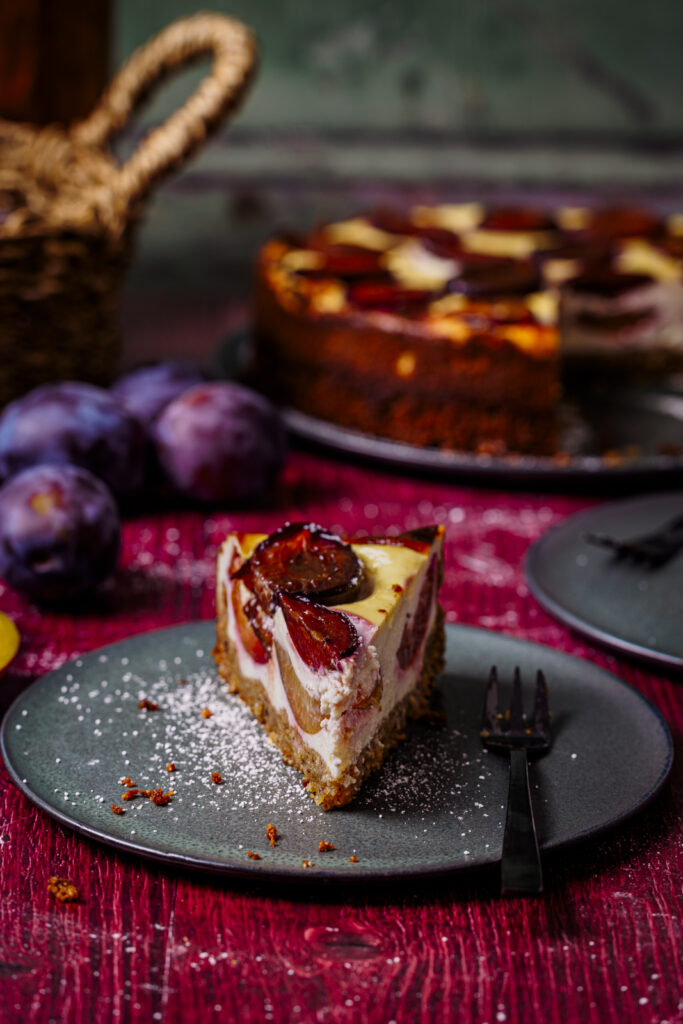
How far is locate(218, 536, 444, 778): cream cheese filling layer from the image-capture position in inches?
37.6

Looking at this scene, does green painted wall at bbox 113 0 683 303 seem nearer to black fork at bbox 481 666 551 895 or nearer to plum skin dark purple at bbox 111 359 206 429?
plum skin dark purple at bbox 111 359 206 429

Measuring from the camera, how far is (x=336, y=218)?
338 cm

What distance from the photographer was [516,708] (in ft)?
3.46

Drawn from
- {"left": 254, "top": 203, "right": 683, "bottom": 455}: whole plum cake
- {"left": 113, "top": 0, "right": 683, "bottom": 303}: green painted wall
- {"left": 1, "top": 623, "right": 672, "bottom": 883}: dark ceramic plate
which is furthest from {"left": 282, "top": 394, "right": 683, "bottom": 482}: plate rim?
{"left": 113, "top": 0, "right": 683, "bottom": 303}: green painted wall

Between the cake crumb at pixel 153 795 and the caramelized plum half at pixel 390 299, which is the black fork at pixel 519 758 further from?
the caramelized plum half at pixel 390 299

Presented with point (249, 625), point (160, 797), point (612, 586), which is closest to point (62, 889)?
point (160, 797)

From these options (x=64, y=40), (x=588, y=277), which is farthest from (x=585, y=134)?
(x=64, y=40)

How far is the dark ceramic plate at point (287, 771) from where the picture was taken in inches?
34.3

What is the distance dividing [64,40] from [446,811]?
222 centimetres

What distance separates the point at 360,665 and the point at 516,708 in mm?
175

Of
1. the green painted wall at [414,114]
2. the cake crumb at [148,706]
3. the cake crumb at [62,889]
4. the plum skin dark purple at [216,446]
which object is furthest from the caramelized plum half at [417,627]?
the green painted wall at [414,114]

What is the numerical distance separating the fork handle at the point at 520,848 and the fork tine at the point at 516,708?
0.10 m

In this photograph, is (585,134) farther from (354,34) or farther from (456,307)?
(456,307)

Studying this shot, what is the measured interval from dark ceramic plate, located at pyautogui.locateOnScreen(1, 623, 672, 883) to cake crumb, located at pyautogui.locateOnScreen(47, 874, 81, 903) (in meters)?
0.04
